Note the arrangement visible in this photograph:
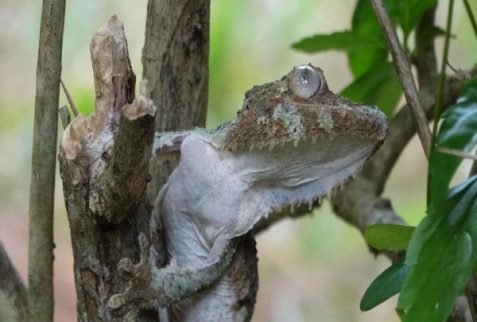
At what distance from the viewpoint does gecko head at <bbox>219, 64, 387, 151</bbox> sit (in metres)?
0.84

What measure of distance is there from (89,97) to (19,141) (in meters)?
0.58

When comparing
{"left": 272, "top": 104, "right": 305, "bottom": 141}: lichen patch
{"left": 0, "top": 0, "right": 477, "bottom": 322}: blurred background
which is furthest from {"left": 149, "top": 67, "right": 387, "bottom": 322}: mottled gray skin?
{"left": 0, "top": 0, "right": 477, "bottom": 322}: blurred background

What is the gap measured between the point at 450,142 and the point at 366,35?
2.04 ft

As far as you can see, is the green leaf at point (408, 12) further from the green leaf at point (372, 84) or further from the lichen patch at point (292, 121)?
the lichen patch at point (292, 121)

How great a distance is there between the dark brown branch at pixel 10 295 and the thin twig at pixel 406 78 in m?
0.50

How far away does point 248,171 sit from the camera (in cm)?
90

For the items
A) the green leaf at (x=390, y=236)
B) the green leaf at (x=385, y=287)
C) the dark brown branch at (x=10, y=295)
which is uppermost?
the green leaf at (x=390, y=236)

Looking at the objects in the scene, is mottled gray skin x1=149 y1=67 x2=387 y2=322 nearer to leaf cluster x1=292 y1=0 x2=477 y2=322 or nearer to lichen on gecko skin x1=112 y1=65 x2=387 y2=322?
lichen on gecko skin x1=112 y1=65 x2=387 y2=322

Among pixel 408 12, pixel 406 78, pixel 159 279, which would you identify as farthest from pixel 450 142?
pixel 408 12

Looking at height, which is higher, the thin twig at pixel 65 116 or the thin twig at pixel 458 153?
the thin twig at pixel 458 153

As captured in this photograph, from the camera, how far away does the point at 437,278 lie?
641 millimetres

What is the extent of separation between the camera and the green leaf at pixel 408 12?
113cm

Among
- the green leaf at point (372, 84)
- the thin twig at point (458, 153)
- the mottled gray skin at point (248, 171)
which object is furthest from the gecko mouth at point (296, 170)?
the green leaf at point (372, 84)

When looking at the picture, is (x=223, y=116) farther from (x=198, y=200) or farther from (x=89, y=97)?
(x=198, y=200)
